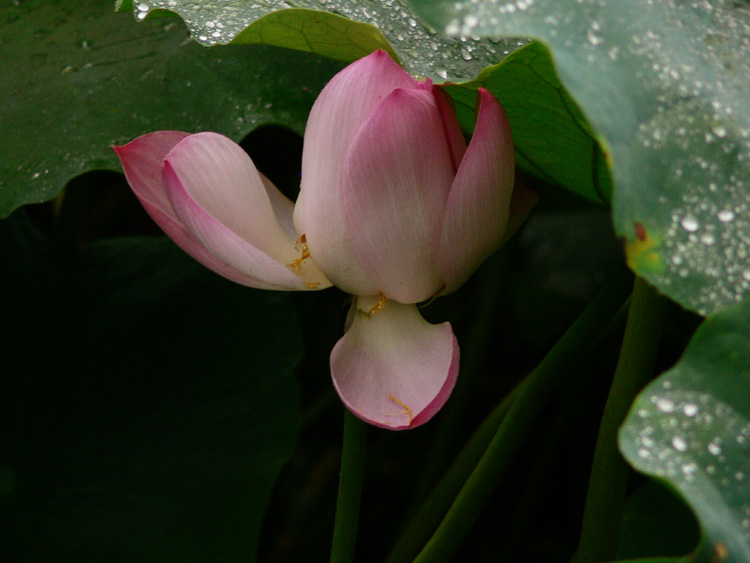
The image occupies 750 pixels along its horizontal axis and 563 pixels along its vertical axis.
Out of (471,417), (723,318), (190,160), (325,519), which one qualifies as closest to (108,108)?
(190,160)

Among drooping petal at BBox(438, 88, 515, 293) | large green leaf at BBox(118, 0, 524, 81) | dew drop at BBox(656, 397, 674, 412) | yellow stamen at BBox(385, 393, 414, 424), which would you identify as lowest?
yellow stamen at BBox(385, 393, 414, 424)

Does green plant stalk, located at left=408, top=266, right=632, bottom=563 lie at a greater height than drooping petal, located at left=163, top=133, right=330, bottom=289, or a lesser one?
lesser

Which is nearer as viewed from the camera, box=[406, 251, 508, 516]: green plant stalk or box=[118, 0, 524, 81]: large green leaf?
box=[118, 0, 524, 81]: large green leaf

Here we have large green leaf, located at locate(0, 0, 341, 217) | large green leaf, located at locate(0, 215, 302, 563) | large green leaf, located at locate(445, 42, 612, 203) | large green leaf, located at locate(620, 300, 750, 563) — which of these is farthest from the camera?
large green leaf, located at locate(0, 215, 302, 563)

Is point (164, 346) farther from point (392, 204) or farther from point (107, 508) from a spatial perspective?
point (392, 204)

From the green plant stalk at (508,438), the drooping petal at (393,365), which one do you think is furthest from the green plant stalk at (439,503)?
the drooping petal at (393,365)

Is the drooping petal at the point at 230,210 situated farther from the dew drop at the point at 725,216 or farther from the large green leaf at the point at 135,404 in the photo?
the large green leaf at the point at 135,404

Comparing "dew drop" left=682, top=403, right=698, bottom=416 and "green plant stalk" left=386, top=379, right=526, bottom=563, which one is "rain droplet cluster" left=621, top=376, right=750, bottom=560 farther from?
"green plant stalk" left=386, top=379, right=526, bottom=563

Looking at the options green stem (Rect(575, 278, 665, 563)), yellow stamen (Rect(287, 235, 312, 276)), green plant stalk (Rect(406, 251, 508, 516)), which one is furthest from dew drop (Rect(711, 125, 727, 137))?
green plant stalk (Rect(406, 251, 508, 516))
